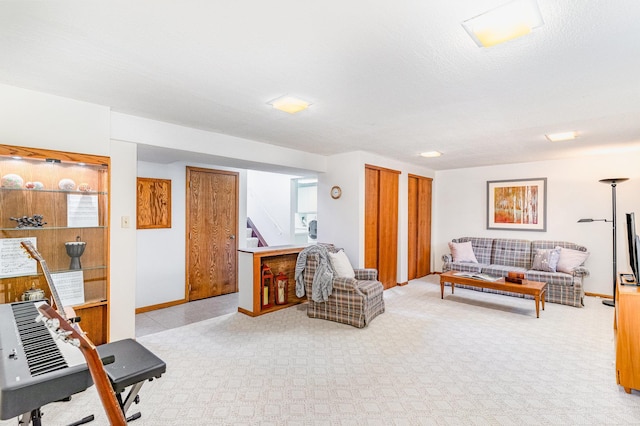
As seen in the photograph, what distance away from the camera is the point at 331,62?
210 centimetres

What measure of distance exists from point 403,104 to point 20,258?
333 centimetres

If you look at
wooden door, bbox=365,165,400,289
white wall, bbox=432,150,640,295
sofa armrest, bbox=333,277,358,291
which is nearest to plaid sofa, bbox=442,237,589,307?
white wall, bbox=432,150,640,295

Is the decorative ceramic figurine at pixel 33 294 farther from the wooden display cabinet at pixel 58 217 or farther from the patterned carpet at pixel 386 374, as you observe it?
the patterned carpet at pixel 386 374

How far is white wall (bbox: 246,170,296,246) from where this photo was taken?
8109 millimetres

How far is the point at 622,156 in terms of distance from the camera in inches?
199

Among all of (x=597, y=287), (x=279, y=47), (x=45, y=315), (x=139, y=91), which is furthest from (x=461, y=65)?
(x=597, y=287)

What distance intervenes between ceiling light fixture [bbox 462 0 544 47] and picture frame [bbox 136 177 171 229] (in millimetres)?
4280

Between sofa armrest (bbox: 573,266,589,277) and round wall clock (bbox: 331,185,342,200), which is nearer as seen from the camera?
sofa armrest (bbox: 573,266,589,277)

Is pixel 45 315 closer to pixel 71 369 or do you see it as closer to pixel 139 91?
pixel 71 369

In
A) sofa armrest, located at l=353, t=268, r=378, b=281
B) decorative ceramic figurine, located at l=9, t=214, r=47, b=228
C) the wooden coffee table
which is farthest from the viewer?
sofa armrest, located at l=353, t=268, r=378, b=281

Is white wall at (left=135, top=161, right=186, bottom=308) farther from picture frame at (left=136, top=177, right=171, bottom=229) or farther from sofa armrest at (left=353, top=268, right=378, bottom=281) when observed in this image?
sofa armrest at (left=353, top=268, right=378, bottom=281)

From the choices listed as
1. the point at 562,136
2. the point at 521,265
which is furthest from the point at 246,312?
the point at 521,265

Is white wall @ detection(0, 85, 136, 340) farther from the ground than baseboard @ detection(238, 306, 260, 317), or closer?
farther from the ground

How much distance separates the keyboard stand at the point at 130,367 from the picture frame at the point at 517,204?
20.5 feet
